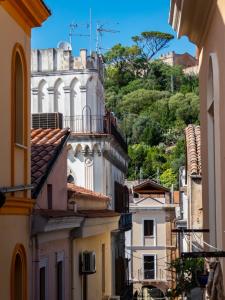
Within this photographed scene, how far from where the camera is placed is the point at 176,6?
10.3 m

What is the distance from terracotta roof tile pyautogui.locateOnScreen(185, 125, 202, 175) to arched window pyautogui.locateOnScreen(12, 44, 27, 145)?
10473mm

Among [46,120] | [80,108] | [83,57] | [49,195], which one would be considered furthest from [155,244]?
[49,195]

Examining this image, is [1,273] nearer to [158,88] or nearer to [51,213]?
[51,213]

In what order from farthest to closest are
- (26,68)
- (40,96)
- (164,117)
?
(164,117) < (40,96) < (26,68)

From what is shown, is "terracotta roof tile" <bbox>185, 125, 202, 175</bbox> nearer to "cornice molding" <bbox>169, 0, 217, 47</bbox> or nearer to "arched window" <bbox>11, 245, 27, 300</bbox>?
"arched window" <bbox>11, 245, 27, 300</bbox>

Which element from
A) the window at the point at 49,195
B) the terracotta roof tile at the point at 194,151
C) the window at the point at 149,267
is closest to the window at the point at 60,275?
the window at the point at 49,195

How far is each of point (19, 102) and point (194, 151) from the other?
12.2m

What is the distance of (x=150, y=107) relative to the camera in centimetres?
10731

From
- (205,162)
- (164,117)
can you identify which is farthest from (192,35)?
(164,117)

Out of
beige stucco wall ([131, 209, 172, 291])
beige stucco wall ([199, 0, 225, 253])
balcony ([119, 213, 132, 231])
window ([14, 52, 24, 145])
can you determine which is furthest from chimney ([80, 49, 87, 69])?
beige stucco wall ([131, 209, 172, 291])

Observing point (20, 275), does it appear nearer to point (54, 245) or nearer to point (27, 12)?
point (54, 245)

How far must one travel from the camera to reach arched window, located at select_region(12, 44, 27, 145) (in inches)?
492

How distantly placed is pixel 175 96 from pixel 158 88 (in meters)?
15.5

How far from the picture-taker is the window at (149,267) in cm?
4856
